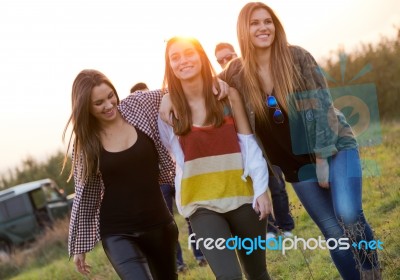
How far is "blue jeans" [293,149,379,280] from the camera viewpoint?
355cm

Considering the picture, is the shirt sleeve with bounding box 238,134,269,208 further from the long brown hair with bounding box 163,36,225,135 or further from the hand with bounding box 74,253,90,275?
the hand with bounding box 74,253,90,275

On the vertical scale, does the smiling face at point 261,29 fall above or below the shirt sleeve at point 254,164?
above

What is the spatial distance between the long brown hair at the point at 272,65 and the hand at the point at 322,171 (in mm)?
380

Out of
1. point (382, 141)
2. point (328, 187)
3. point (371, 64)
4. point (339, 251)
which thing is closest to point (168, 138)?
point (328, 187)

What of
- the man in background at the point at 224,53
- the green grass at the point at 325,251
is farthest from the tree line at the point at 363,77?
the man in background at the point at 224,53

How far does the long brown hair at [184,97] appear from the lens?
3465mm

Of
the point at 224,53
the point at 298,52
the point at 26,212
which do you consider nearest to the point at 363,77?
the point at 26,212

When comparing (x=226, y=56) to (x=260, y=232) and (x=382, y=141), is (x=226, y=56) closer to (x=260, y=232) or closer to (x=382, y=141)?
(x=260, y=232)

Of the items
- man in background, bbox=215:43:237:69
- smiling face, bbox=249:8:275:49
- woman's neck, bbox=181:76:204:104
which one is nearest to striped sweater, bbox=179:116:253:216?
woman's neck, bbox=181:76:204:104

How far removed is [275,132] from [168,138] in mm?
677

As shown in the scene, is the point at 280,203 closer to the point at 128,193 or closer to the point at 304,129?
the point at 304,129

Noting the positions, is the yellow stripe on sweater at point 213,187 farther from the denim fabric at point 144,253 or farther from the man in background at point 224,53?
the man in background at point 224,53

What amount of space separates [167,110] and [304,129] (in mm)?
859

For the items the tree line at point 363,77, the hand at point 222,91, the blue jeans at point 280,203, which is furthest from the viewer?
the tree line at point 363,77
